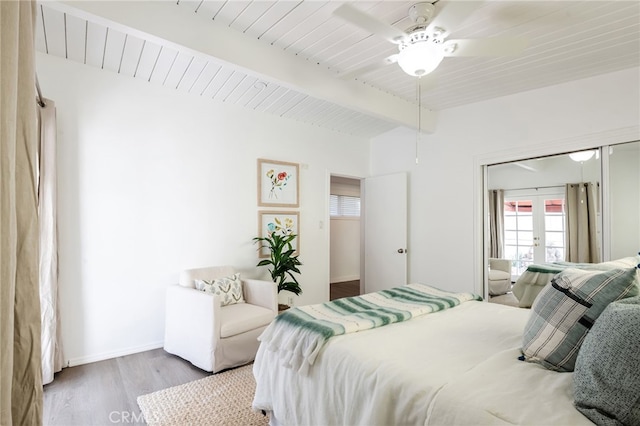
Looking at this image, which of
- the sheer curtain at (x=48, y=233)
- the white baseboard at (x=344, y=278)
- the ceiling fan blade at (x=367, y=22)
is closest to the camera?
the ceiling fan blade at (x=367, y=22)

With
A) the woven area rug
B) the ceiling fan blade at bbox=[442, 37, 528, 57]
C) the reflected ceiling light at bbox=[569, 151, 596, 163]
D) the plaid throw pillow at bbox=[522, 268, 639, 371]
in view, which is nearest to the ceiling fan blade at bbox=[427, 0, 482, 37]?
the ceiling fan blade at bbox=[442, 37, 528, 57]

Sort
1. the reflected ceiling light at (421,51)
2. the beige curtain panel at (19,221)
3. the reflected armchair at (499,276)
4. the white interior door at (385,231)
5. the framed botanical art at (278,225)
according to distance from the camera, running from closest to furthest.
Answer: the beige curtain panel at (19,221) → the reflected ceiling light at (421,51) → the reflected armchair at (499,276) → the framed botanical art at (278,225) → the white interior door at (385,231)

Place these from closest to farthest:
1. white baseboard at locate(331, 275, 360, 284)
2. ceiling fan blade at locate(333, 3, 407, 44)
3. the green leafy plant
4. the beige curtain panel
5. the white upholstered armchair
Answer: the beige curtain panel → ceiling fan blade at locate(333, 3, 407, 44) → the white upholstered armchair → the green leafy plant → white baseboard at locate(331, 275, 360, 284)

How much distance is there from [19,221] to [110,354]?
2.81 meters

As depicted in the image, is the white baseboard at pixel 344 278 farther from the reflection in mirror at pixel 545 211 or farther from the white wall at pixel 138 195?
the reflection in mirror at pixel 545 211

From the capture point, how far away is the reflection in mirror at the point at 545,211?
295 centimetres

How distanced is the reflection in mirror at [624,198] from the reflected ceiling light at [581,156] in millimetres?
153

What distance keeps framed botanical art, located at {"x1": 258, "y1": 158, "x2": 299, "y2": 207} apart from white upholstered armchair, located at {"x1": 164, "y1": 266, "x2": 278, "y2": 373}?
1.19 metres

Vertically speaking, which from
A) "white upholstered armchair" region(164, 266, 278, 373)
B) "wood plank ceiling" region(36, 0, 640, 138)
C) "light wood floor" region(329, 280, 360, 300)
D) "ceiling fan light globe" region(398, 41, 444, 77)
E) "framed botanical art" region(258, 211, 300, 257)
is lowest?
"light wood floor" region(329, 280, 360, 300)

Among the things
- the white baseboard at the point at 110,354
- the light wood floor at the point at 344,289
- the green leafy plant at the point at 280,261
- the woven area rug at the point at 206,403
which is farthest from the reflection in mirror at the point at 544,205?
the white baseboard at the point at 110,354

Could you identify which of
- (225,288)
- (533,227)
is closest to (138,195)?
(225,288)

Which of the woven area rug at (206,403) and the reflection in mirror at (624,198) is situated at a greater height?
the reflection in mirror at (624,198)

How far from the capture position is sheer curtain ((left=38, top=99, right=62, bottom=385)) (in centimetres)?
243

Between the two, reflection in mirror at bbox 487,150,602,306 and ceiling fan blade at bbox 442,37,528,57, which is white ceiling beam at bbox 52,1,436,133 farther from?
reflection in mirror at bbox 487,150,602,306
